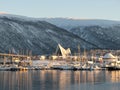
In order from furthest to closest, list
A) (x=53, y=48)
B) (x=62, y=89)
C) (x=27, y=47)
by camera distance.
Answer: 1. (x=53, y=48)
2. (x=27, y=47)
3. (x=62, y=89)

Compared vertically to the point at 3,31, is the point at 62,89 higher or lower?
lower

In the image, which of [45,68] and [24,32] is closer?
[45,68]

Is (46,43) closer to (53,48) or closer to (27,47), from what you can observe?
(53,48)

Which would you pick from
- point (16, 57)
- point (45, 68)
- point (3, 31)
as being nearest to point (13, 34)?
point (3, 31)

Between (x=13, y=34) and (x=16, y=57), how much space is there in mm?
40588

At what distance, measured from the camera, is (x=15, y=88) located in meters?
51.4

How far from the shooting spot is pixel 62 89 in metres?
50.7

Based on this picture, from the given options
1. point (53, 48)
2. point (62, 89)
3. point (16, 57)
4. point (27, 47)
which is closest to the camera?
point (62, 89)

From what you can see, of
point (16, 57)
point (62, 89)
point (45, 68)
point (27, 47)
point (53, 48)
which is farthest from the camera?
point (53, 48)

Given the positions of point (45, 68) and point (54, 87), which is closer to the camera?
point (54, 87)

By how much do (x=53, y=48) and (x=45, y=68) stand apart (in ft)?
268

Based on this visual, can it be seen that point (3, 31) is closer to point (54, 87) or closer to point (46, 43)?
point (46, 43)

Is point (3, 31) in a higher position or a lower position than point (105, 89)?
higher

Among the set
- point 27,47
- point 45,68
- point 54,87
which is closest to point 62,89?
point 54,87
